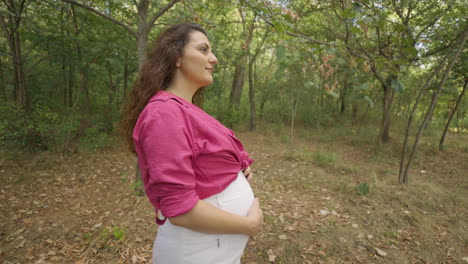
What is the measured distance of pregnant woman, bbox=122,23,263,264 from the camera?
0.93 metres

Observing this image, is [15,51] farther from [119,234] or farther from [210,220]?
[210,220]

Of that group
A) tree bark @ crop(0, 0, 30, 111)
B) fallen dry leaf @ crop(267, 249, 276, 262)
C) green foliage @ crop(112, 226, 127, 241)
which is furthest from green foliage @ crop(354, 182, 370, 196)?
tree bark @ crop(0, 0, 30, 111)

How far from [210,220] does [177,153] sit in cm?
32

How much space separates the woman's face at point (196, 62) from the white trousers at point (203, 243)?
56 centimetres

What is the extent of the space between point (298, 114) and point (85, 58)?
1054cm

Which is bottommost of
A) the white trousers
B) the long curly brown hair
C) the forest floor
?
the forest floor

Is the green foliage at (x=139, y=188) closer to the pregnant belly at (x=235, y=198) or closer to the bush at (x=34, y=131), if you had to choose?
the bush at (x=34, y=131)

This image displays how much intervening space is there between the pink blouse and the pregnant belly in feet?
0.23

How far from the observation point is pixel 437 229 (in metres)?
3.85

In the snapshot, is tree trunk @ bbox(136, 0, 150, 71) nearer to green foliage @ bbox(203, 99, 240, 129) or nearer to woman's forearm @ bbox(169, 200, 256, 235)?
woman's forearm @ bbox(169, 200, 256, 235)

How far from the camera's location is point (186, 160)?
946mm

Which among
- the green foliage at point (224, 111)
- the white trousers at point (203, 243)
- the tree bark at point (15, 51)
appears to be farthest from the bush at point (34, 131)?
the white trousers at point (203, 243)

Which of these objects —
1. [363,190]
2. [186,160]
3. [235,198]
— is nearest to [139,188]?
[235,198]

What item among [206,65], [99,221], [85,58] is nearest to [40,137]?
[85,58]
